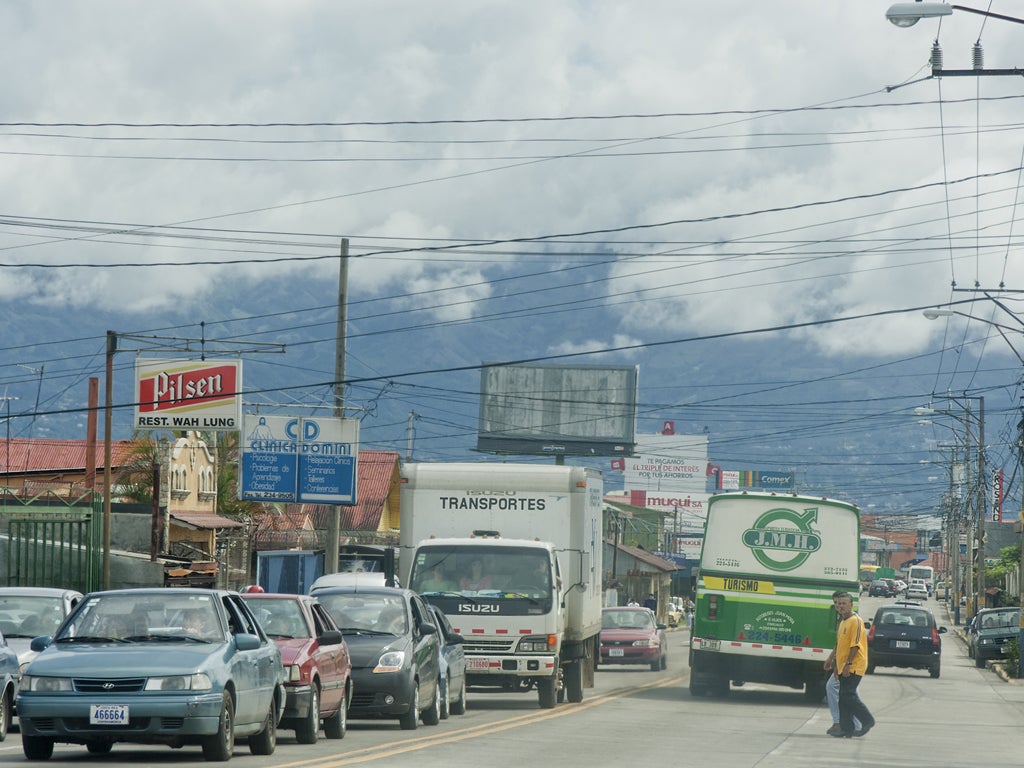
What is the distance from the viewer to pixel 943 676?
41469 millimetres

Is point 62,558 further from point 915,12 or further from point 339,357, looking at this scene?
point 915,12

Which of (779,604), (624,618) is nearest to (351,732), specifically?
(779,604)

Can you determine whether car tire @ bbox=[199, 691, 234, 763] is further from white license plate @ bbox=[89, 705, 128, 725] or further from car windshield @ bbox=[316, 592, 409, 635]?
car windshield @ bbox=[316, 592, 409, 635]

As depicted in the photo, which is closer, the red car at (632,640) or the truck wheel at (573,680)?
the truck wheel at (573,680)

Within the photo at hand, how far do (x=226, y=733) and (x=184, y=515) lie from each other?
40.6m

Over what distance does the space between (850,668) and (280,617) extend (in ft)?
22.1

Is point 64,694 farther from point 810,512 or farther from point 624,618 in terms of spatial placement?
point 624,618

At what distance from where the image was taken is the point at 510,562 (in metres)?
23.7

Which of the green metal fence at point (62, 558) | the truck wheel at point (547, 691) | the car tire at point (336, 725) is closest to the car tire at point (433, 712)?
the car tire at point (336, 725)

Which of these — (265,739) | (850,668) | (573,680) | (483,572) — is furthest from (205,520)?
(265,739)

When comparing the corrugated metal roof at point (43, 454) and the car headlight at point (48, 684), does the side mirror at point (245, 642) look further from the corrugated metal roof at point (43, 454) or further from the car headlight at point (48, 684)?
the corrugated metal roof at point (43, 454)

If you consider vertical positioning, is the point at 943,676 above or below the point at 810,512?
below

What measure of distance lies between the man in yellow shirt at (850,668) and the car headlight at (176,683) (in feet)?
28.8

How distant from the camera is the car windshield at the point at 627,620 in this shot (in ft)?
134
